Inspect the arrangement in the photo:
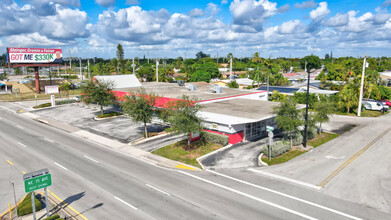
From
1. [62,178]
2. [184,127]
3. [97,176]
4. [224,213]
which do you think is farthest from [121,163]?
[224,213]

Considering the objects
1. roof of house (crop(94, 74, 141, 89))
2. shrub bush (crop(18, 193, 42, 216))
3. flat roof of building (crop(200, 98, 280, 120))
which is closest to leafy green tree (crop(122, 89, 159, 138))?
flat roof of building (crop(200, 98, 280, 120))

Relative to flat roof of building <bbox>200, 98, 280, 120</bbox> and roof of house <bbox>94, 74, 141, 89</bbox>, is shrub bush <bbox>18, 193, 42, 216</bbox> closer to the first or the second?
flat roof of building <bbox>200, 98, 280, 120</bbox>

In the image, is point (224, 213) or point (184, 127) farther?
point (184, 127)

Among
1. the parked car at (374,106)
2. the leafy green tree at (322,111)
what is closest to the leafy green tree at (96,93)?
the leafy green tree at (322,111)

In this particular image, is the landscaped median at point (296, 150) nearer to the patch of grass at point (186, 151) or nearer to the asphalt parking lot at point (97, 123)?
the patch of grass at point (186, 151)

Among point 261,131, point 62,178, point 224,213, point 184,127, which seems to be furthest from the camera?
point 261,131

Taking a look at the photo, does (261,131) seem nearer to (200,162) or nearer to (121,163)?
(200,162)
